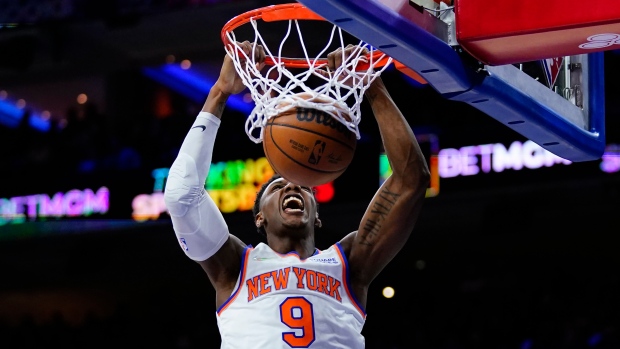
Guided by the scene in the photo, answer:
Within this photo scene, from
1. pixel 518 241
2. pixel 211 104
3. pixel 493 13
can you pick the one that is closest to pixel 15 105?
pixel 518 241

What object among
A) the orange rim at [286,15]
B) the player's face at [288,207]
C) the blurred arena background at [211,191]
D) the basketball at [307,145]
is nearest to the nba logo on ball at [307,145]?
the basketball at [307,145]

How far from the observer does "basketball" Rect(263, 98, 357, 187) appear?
337cm

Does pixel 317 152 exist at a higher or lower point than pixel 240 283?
higher

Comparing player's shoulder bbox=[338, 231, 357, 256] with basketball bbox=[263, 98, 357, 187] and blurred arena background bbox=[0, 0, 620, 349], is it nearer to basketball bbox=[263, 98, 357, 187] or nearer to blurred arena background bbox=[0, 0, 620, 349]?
basketball bbox=[263, 98, 357, 187]

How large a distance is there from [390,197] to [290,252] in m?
0.48

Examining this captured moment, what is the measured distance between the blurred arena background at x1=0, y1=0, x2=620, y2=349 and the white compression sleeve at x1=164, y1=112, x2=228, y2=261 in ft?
18.4

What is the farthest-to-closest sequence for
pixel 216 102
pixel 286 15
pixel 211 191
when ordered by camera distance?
pixel 211 191 → pixel 216 102 → pixel 286 15

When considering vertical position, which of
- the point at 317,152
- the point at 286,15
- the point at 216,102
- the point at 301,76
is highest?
the point at 286,15

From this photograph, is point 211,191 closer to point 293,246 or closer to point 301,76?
point 293,246

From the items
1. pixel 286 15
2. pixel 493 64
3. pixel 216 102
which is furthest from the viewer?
pixel 216 102

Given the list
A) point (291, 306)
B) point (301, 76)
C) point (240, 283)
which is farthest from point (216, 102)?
point (291, 306)

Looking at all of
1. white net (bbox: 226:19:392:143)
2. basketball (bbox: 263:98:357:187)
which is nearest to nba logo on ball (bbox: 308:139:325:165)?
basketball (bbox: 263:98:357:187)

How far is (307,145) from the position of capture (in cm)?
336

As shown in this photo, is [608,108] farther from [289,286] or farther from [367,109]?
[289,286]
